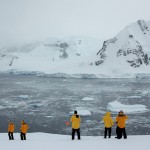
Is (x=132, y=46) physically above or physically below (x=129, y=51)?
above

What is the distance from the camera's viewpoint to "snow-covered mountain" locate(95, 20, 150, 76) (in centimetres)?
14625

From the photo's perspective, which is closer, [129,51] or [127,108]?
[127,108]

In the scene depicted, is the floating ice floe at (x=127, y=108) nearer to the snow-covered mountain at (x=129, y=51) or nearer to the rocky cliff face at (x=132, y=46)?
the snow-covered mountain at (x=129, y=51)

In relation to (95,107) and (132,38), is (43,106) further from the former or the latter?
(132,38)

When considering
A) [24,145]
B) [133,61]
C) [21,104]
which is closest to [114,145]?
[24,145]

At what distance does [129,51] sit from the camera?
155m

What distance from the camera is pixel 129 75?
423 feet

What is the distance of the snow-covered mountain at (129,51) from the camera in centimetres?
14625

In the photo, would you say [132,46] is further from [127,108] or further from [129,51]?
[127,108]

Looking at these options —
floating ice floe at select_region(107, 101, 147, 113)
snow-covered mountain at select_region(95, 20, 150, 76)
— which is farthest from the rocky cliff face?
floating ice floe at select_region(107, 101, 147, 113)

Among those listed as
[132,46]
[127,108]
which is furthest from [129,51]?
[127,108]

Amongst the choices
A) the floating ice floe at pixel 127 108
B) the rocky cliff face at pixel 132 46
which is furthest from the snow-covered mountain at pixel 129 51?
the floating ice floe at pixel 127 108

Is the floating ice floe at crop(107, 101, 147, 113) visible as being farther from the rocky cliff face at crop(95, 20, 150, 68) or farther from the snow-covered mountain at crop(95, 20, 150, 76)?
the rocky cliff face at crop(95, 20, 150, 68)

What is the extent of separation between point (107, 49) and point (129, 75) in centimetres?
3546
